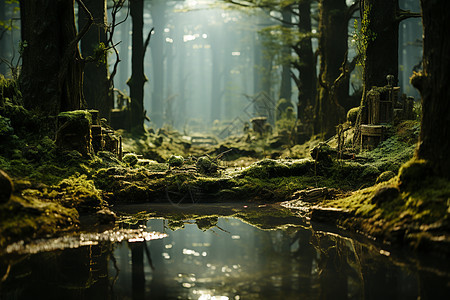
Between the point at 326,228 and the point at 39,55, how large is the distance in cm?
785

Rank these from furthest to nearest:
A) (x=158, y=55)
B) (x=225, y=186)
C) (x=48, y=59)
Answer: (x=158, y=55) < (x=48, y=59) < (x=225, y=186)

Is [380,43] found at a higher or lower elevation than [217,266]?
higher

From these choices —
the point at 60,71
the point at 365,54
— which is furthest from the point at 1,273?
the point at 365,54

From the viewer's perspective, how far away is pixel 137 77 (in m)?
21.1

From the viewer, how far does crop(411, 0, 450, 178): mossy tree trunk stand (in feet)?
20.5

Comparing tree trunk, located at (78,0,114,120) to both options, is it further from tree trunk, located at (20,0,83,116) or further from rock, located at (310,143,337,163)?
rock, located at (310,143,337,163)

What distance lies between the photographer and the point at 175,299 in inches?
169

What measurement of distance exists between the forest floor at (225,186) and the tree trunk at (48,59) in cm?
68

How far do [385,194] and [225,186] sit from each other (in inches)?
168

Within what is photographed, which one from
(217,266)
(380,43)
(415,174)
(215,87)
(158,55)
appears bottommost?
(217,266)

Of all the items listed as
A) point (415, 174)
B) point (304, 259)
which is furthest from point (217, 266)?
point (415, 174)

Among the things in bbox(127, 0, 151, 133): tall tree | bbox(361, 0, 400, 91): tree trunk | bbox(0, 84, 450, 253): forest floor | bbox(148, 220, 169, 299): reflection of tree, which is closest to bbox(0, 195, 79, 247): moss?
bbox(0, 84, 450, 253): forest floor

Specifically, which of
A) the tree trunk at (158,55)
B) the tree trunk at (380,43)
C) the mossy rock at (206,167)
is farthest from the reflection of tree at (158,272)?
the tree trunk at (158,55)

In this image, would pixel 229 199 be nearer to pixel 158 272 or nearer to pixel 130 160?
pixel 130 160
